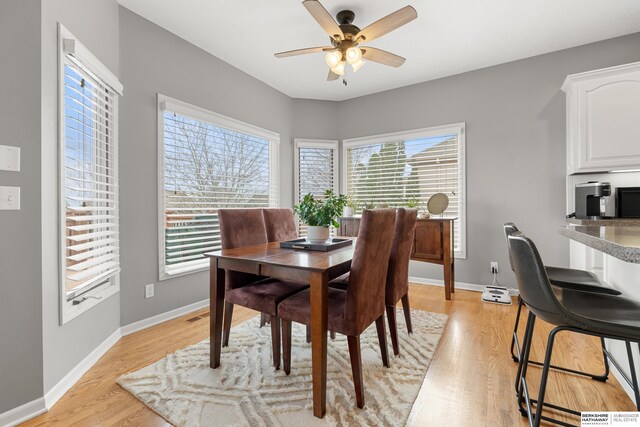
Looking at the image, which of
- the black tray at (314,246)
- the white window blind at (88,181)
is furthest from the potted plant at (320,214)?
the white window blind at (88,181)

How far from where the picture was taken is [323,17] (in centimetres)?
204

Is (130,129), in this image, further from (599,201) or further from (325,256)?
(599,201)

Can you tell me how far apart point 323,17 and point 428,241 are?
2.52 metres

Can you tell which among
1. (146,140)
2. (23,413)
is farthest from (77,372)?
(146,140)

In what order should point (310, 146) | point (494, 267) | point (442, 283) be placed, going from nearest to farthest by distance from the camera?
1. point (494, 267)
2. point (442, 283)
3. point (310, 146)

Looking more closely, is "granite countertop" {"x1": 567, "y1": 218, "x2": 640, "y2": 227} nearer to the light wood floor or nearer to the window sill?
the light wood floor

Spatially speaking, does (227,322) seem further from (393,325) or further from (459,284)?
(459,284)

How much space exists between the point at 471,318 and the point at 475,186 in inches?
66.0

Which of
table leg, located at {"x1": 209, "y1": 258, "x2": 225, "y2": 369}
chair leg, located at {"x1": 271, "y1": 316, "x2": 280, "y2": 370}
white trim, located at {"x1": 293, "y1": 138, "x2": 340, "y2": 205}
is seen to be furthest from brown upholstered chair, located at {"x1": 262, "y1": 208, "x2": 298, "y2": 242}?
white trim, located at {"x1": 293, "y1": 138, "x2": 340, "y2": 205}

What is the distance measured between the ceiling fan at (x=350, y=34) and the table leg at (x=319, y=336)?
1.76 meters

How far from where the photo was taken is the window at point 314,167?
14.8ft

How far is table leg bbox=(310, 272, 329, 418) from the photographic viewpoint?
4.66ft

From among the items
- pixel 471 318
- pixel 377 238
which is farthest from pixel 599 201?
pixel 377 238

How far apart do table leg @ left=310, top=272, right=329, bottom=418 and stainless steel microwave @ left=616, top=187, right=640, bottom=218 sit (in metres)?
3.15
